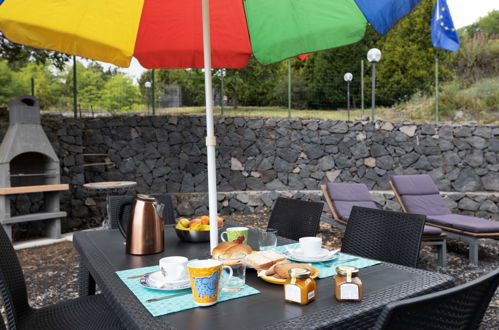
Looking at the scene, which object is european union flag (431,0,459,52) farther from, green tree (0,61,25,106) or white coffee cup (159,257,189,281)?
green tree (0,61,25,106)

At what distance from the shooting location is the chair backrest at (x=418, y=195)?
187 inches

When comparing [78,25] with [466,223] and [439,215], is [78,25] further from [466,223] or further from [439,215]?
[439,215]

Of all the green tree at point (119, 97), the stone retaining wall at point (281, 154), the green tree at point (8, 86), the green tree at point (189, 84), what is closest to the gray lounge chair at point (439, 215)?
the stone retaining wall at point (281, 154)

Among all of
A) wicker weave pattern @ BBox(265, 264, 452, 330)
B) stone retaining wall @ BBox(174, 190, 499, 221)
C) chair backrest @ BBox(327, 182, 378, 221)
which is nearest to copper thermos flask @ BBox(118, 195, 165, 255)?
wicker weave pattern @ BBox(265, 264, 452, 330)

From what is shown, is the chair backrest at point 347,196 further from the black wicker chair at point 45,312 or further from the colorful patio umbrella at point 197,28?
the black wicker chair at point 45,312

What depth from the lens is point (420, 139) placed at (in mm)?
7277

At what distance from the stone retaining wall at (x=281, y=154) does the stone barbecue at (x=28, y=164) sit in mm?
1213

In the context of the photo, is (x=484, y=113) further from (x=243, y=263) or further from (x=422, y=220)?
(x=243, y=263)

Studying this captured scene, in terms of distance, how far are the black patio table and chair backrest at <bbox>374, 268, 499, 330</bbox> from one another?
25 centimetres

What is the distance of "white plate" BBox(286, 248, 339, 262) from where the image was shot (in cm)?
159

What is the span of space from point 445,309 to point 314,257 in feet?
2.47

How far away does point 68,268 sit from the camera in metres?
3.99

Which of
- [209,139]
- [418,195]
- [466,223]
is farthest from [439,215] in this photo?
[209,139]

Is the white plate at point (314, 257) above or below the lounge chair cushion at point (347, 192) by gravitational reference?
above
